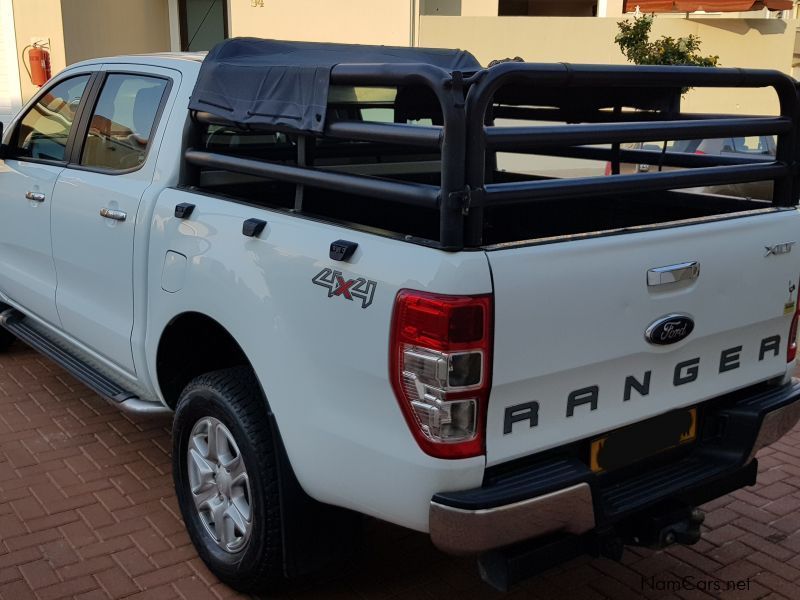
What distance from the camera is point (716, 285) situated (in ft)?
9.07

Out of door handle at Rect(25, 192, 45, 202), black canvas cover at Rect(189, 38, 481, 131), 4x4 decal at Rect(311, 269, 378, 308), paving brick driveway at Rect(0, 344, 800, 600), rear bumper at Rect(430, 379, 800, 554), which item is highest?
black canvas cover at Rect(189, 38, 481, 131)

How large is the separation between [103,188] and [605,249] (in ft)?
7.68

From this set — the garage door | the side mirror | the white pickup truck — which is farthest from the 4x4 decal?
the garage door

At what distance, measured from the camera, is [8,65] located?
46.5 feet

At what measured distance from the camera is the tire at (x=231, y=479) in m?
2.85

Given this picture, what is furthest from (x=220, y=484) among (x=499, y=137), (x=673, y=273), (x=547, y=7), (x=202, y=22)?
(x=547, y=7)

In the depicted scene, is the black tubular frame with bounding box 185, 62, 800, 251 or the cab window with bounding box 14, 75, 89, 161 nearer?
the black tubular frame with bounding box 185, 62, 800, 251

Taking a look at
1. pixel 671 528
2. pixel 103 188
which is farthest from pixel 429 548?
pixel 103 188

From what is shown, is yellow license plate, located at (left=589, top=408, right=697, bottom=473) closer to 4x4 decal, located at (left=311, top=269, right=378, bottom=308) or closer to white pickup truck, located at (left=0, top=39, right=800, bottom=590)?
white pickup truck, located at (left=0, top=39, right=800, bottom=590)

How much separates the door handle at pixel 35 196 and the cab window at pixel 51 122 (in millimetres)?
206

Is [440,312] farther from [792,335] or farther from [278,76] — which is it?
[792,335]

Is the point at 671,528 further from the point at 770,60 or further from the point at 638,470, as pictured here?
the point at 770,60

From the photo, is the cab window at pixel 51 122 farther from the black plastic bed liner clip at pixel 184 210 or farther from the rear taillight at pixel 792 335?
the rear taillight at pixel 792 335

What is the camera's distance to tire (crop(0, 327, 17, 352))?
5.66 metres
